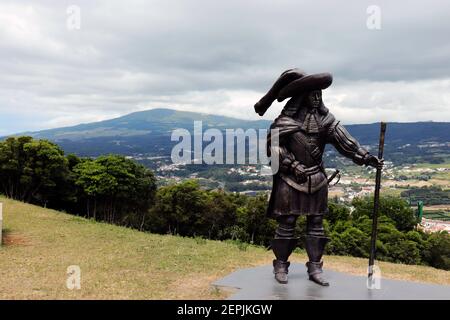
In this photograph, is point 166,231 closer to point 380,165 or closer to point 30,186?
point 30,186

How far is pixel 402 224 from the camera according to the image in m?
28.1

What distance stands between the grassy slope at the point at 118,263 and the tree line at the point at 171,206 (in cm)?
988

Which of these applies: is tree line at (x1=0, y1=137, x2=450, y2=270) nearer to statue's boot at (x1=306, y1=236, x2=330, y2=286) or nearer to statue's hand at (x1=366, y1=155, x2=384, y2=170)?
statue's boot at (x1=306, y1=236, x2=330, y2=286)

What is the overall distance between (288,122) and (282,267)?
2656 millimetres

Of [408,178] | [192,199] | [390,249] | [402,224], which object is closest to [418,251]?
[390,249]

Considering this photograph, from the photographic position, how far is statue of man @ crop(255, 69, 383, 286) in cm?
797

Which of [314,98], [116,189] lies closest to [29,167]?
[116,189]

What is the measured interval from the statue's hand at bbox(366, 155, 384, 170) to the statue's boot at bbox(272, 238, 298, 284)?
190 cm

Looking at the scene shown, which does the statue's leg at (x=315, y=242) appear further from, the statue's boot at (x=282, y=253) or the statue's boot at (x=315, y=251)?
the statue's boot at (x=282, y=253)

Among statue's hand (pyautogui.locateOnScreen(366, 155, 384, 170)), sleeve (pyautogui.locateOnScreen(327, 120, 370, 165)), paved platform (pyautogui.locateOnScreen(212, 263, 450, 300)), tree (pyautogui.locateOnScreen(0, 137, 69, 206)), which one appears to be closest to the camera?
paved platform (pyautogui.locateOnScreen(212, 263, 450, 300))

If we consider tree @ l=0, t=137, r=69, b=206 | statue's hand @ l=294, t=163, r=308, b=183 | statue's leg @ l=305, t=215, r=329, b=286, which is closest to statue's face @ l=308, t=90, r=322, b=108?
statue's hand @ l=294, t=163, r=308, b=183

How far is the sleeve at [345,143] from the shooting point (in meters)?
8.08

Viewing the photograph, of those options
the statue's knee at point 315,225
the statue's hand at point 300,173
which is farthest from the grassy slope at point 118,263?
the statue's hand at point 300,173
